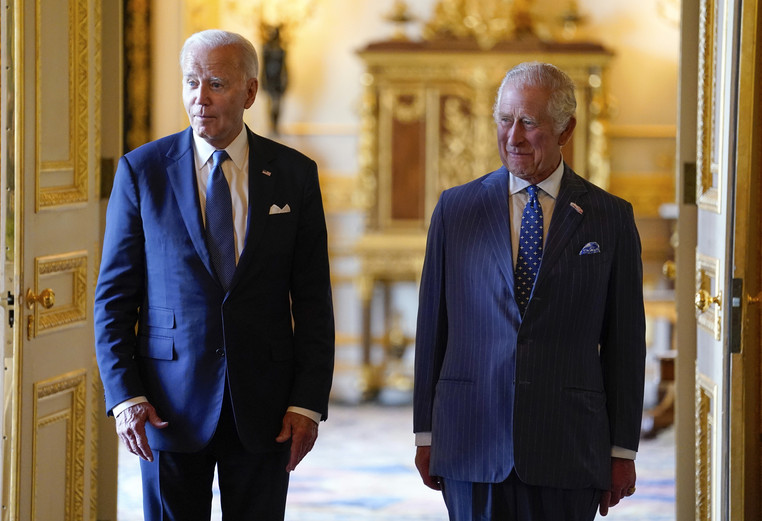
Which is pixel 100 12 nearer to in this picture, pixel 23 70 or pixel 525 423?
pixel 23 70

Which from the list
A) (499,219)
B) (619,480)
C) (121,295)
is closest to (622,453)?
(619,480)

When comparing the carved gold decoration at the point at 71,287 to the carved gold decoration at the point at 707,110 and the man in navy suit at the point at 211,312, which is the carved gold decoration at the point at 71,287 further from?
the carved gold decoration at the point at 707,110

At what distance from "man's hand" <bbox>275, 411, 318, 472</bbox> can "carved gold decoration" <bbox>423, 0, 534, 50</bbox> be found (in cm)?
511

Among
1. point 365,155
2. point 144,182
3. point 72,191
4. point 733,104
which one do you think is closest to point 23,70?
point 72,191

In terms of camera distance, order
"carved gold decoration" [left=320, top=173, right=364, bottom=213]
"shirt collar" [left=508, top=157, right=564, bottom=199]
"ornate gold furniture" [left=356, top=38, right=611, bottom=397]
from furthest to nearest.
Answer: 1. "carved gold decoration" [left=320, top=173, right=364, bottom=213]
2. "ornate gold furniture" [left=356, top=38, right=611, bottom=397]
3. "shirt collar" [left=508, top=157, right=564, bottom=199]

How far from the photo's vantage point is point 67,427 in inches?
129

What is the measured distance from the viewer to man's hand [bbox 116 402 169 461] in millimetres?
2367

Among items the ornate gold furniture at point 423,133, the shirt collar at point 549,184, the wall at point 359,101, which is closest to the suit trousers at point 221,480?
the shirt collar at point 549,184

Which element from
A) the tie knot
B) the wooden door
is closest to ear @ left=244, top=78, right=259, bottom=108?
the tie knot

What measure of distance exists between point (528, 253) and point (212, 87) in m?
0.75

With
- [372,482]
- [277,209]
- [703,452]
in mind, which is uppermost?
[277,209]

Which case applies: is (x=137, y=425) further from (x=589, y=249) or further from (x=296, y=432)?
(x=589, y=249)

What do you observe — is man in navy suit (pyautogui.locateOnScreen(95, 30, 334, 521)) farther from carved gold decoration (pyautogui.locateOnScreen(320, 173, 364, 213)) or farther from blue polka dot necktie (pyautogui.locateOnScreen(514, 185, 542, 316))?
carved gold decoration (pyautogui.locateOnScreen(320, 173, 364, 213))

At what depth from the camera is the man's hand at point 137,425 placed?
93.2 inches
